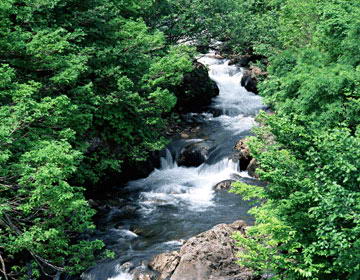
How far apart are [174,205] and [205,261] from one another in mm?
5694

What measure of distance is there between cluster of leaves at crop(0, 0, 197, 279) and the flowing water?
1194 millimetres

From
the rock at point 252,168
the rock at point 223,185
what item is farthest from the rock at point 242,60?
the rock at point 223,185

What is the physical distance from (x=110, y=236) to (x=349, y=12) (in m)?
10.3

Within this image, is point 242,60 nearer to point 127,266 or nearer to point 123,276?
point 127,266

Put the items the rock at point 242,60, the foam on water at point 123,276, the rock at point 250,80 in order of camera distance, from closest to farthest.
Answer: the foam on water at point 123,276 → the rock at point 250,80 → the rock at point 242,60

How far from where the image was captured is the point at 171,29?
73.9 ft

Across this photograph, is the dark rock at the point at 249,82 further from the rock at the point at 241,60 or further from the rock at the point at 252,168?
the rock at the point at 252,168

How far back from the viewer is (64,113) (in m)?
11.8

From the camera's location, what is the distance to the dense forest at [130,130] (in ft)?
22.5

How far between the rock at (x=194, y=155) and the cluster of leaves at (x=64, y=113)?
A: 336 cm

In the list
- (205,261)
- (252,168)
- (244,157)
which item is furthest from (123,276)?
(244,157)

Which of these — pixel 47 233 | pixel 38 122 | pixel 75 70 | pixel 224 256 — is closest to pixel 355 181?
pixel 224 256

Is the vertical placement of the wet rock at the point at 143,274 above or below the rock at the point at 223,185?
below

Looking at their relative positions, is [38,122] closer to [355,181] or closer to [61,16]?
[61,16]
